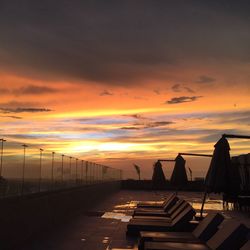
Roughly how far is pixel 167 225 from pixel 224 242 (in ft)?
11.1

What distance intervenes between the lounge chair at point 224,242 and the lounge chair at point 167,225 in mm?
1858

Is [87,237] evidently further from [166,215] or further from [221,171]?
[221,171]

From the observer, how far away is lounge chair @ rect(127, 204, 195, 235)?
328 inches

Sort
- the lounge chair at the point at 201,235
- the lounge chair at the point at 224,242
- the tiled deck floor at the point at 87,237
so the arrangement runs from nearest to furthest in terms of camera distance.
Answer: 1. the lounge chair at the point at 224,242
2. the lounge chair at the point at 201,235
3. the tiled deck floor at the point at 87,237

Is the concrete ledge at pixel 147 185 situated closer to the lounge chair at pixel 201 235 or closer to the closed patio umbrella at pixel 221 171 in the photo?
the closed patio umbrella at pixel 221 171

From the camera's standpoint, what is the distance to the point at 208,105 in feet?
51.8

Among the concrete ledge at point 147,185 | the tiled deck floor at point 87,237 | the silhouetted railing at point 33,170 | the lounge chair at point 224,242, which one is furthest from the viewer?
the concrete ledge at point 147,185

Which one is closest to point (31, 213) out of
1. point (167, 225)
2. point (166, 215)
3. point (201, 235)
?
point (167, 225)

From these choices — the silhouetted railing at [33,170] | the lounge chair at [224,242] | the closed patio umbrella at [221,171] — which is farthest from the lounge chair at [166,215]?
the lounge chair at [224,242]

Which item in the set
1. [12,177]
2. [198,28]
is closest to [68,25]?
[198,28]

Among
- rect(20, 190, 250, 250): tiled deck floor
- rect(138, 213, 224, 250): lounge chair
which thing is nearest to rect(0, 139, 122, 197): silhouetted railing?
rect(20, 190, 250, 250): tiled deck floor

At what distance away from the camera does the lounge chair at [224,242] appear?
17.0 feet

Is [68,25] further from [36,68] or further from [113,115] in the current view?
[113,115]

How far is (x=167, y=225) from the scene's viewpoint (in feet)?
28.3
